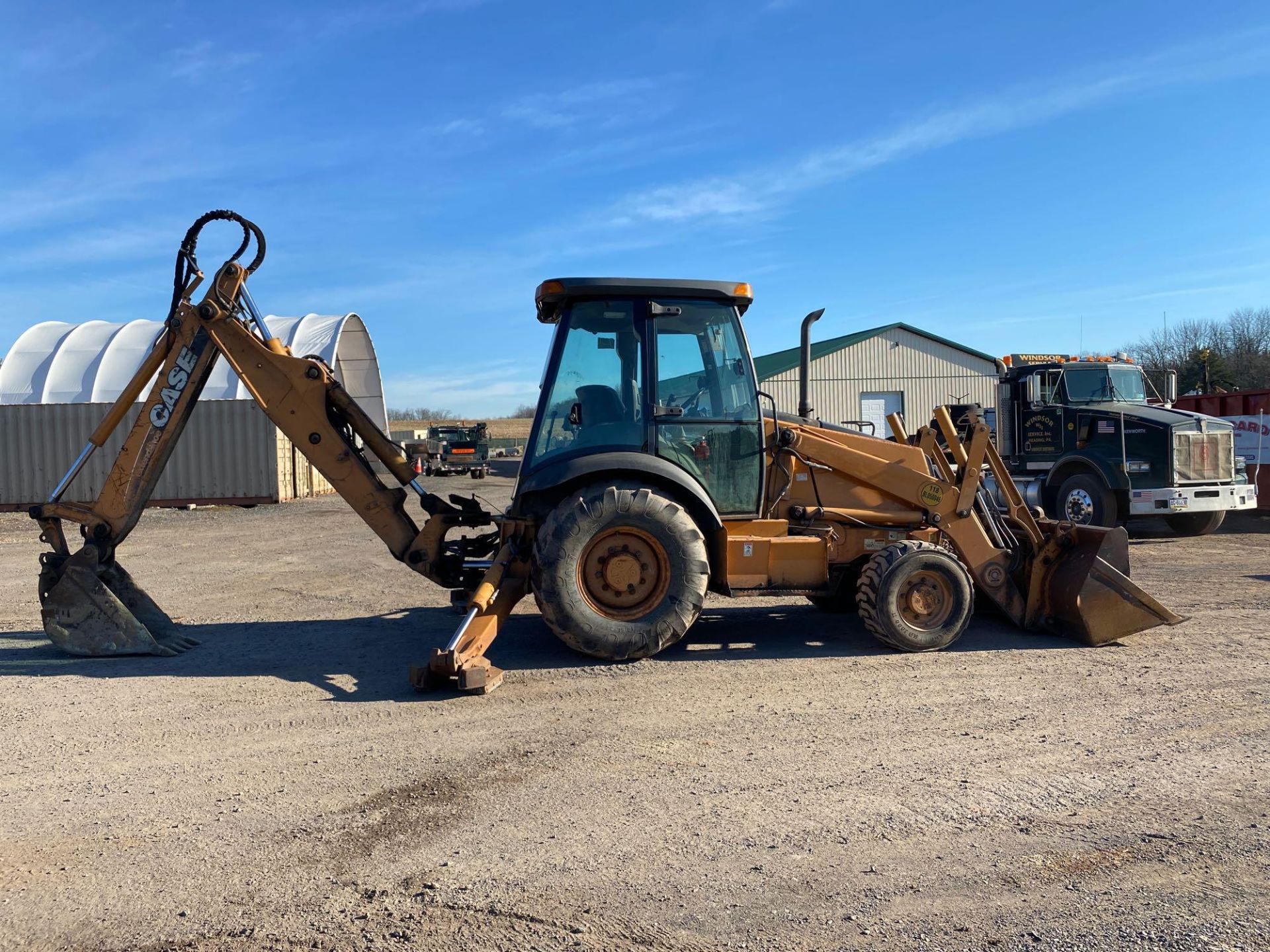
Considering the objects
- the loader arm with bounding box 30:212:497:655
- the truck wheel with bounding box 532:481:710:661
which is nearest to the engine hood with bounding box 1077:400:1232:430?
the truck wheel with bounding box 532:481:710:661

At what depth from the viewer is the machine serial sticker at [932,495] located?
711cm

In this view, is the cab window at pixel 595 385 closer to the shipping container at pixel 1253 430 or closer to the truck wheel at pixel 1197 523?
the truck wheel at pixel 1197 523

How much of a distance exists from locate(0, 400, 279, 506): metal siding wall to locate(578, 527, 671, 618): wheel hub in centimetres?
1904

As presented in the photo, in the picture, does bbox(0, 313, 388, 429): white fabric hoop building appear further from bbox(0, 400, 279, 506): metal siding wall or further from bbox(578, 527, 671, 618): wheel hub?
bbox(578, 527, 671, 618): wheel hub

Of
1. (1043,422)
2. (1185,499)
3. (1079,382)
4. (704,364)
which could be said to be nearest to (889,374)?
(1079,382)

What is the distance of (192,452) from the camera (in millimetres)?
23219

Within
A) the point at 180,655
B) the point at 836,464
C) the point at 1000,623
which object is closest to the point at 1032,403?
the point at 1000,623

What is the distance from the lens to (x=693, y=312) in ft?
22.1

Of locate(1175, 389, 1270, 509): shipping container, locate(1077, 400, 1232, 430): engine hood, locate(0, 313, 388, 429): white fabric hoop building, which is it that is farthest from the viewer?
locate(0, 313, 388, 429): white fabric hoop building

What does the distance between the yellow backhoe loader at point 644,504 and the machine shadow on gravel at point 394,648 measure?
10.4 inches

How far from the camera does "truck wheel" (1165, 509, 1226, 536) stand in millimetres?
14453

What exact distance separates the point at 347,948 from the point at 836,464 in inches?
198

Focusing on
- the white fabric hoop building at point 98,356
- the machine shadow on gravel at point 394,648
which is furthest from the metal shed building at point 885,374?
the machine shadow on gravel at point 394,648

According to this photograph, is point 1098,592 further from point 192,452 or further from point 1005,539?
point 192,452
